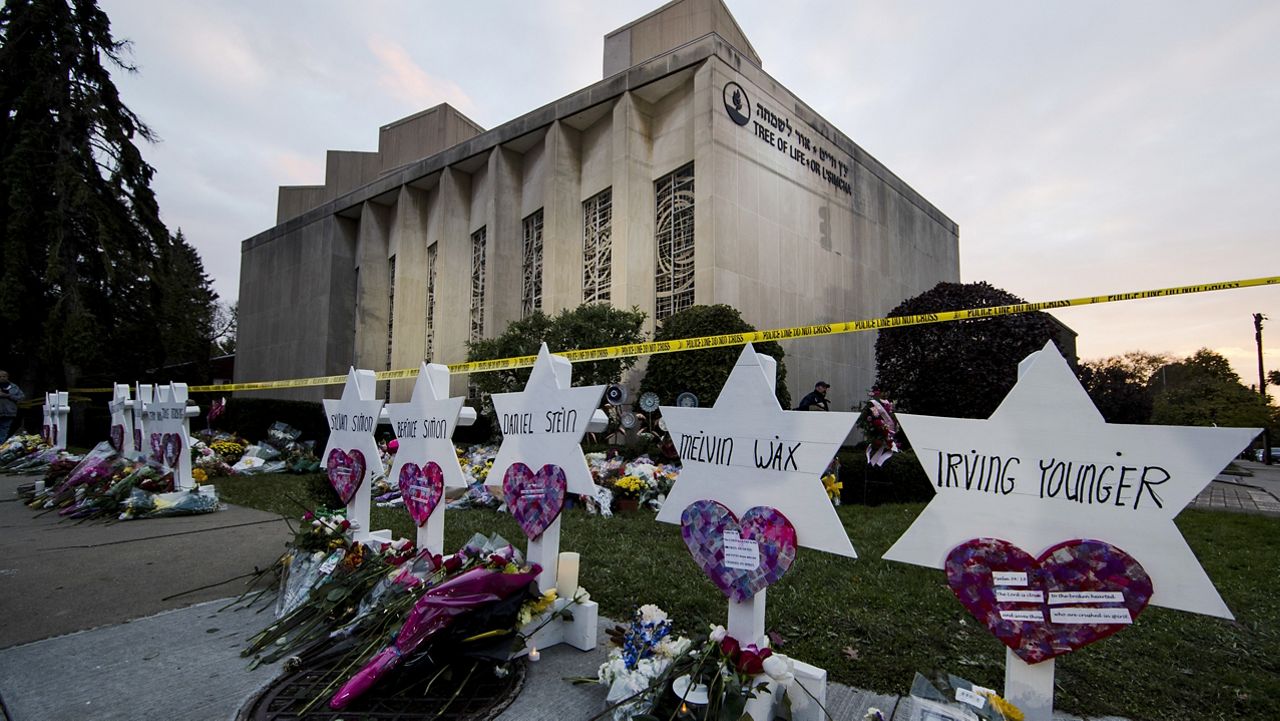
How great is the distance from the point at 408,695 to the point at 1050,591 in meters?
2.53

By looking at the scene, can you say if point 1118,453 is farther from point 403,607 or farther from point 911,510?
point 911,510

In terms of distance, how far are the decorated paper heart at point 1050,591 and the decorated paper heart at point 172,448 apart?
28.0 ft

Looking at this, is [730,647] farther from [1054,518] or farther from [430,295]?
[430,295]

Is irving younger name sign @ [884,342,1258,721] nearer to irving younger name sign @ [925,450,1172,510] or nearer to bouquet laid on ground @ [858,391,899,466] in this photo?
irving younger name sign @ [925,450,1172,510]

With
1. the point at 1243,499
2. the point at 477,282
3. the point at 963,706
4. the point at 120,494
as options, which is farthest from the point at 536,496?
the point at 477,282

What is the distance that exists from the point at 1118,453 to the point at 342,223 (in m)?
26.3

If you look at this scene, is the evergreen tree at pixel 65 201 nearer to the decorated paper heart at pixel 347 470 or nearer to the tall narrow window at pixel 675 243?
the tall narrow window at pixel 675 243

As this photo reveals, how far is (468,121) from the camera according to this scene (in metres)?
23.2

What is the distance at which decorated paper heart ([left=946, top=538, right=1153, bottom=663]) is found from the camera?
175 cm

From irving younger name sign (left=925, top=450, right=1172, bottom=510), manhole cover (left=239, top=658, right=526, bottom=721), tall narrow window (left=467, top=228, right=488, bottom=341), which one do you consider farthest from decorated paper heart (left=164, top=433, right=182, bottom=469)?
tall narrow window (left=467, top=228, right=488, bottom=341)

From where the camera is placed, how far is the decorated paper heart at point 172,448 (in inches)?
279

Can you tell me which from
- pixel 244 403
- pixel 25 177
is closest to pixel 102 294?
pixel 25 177

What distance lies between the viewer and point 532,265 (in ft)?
55.4

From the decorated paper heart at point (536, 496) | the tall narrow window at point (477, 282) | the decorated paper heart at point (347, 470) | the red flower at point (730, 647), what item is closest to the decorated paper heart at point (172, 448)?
the decorated paper heart at point (347, 470)
